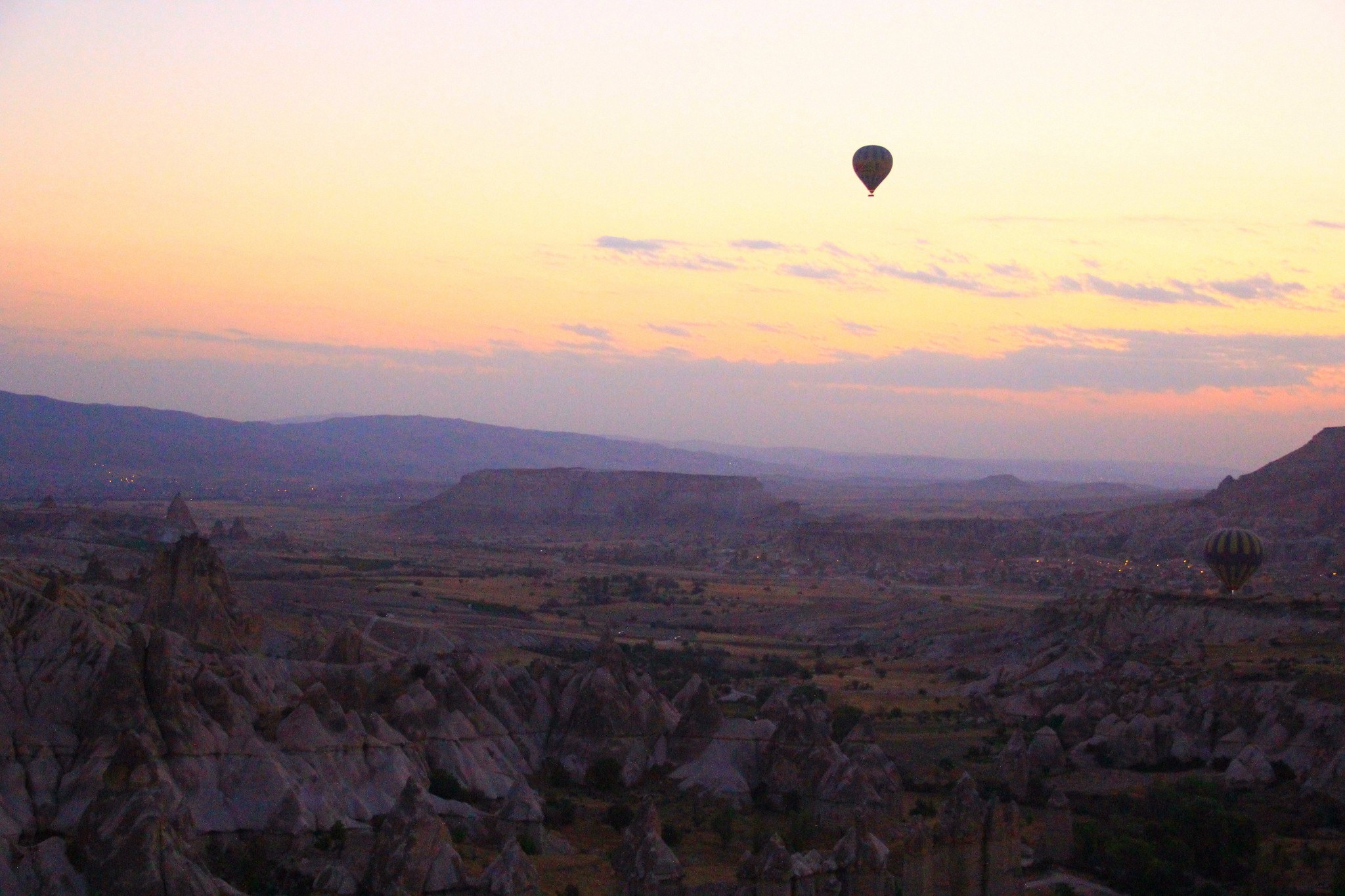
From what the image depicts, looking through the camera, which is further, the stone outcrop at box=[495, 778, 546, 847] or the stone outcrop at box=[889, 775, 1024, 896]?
the stone outcrop at box=[495, 778, 546, 847]

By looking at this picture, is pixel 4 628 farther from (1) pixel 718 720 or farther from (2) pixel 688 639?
(2) pixel 688 639

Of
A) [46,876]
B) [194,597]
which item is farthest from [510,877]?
[194,597]

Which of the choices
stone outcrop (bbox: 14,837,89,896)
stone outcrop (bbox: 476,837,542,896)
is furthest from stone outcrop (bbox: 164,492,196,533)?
stone outcrop (bbox: 14,837,89,896)

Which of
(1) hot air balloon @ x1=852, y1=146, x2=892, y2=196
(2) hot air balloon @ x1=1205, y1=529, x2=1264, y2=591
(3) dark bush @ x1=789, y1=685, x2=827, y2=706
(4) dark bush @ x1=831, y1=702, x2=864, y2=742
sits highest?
(1) hot air balloon @ x1=852, y1=146, x2=892, y2=196

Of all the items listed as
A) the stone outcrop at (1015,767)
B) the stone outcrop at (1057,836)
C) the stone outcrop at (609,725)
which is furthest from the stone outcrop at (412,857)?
the stone outcrop at (1015,767)

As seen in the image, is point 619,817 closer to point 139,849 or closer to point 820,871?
point 820,871

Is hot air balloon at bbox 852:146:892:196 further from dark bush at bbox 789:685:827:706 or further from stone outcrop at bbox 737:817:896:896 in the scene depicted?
stone outcrop at bbox 737:817:896:896
